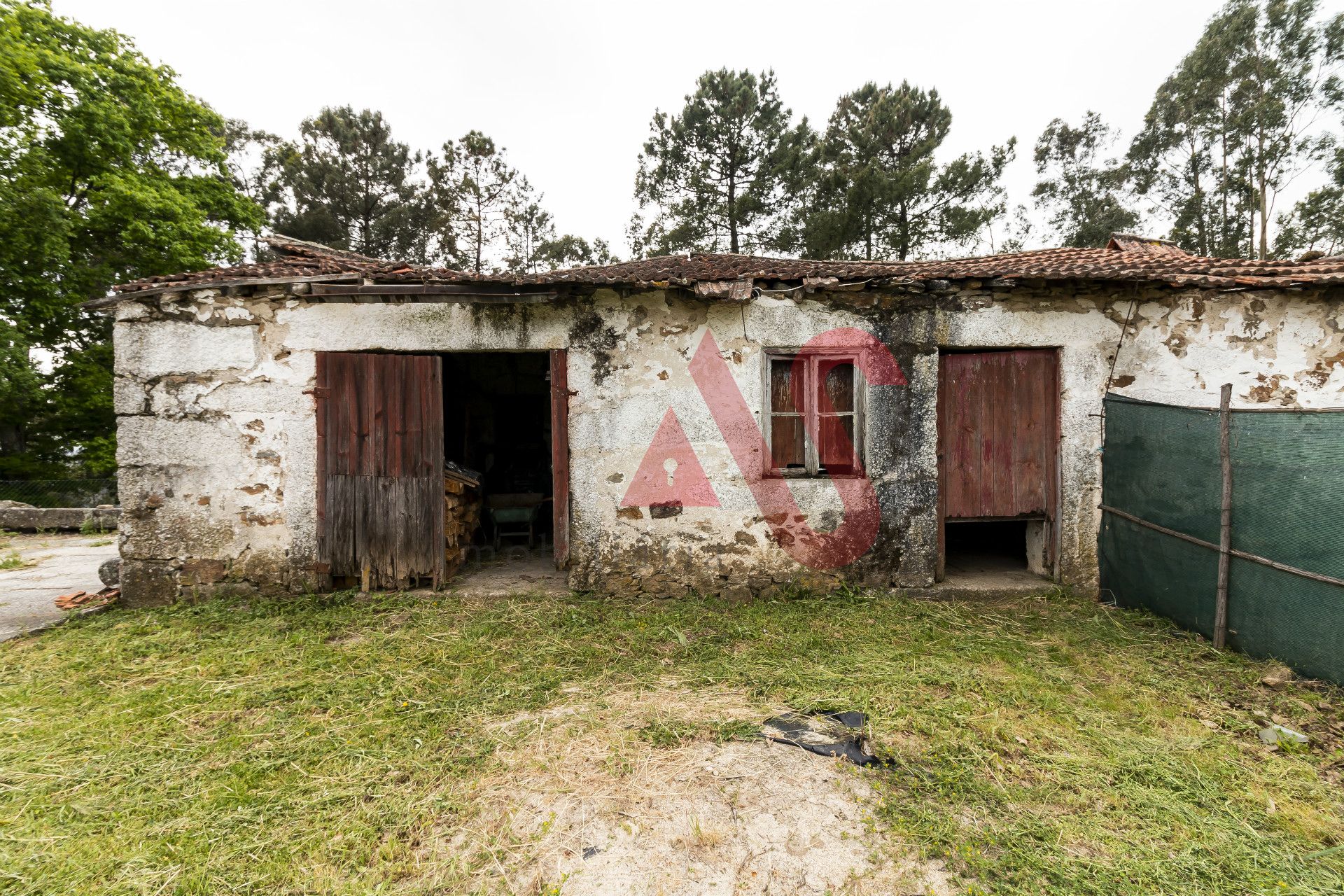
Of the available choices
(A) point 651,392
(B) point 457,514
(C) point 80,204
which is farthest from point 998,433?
(C) point 80,204

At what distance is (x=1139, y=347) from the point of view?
524 centimetres

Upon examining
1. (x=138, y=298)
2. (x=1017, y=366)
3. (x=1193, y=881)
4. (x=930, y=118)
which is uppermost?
(x=930, y=118)

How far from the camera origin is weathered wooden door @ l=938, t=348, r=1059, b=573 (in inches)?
212

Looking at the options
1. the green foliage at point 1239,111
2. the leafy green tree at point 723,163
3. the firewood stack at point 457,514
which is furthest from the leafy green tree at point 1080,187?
the firewood stack at point 457,514

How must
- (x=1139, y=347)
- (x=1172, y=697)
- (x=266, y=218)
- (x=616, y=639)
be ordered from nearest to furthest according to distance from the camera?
(x=1172, y=697) < (x=616, y=639) < (x=1139, y=347) < (x=266, y=218)

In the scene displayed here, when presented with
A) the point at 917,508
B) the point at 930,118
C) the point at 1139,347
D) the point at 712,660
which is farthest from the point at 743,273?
the point at 930,118

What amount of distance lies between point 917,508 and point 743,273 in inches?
113

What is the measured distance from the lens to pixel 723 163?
16.2 metres

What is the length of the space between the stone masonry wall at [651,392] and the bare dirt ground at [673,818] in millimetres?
2250

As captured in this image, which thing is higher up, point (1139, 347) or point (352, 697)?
point (1139, 347)

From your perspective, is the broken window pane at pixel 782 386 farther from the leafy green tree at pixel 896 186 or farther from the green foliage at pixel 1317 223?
the green foliage at pixel 1317 223

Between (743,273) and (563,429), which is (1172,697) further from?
(563,429)

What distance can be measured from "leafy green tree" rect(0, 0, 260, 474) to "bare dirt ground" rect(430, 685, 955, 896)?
15.3 meters

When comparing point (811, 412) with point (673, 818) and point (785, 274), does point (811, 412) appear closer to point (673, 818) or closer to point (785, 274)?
point (785, 274)
